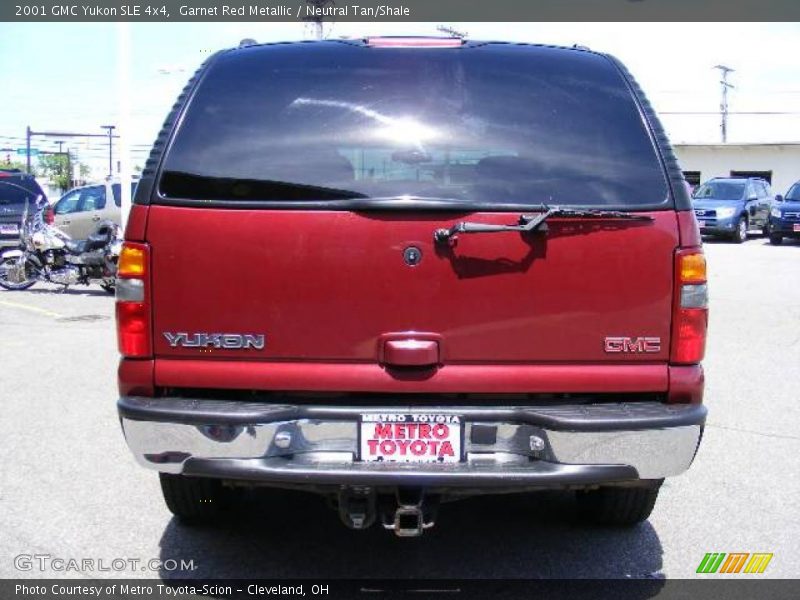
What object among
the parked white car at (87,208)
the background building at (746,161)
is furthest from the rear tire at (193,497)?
the background building at (746,161)

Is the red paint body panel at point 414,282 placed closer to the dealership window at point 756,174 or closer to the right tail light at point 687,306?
the right tail light at point 687,306

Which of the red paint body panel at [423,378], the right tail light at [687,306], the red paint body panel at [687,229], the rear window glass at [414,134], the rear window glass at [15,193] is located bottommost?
the red paint body panel at [423,378]

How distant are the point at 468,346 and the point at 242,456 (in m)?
→ 0.88

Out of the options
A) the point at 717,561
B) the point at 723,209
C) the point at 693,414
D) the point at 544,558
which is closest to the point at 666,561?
the point at 717,561

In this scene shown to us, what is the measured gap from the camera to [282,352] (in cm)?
318

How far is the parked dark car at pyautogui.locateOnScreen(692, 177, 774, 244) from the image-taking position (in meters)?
24.5

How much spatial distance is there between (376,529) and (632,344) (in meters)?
1.71

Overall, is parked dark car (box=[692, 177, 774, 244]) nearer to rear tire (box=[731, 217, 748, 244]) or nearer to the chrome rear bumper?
rear tire (box=[731, 217, 748, 244])

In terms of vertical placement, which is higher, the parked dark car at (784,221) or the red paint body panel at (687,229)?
the parked dark car at (784,221)

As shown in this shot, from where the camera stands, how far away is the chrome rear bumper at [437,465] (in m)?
3.06

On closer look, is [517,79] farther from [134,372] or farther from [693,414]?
[134,372]

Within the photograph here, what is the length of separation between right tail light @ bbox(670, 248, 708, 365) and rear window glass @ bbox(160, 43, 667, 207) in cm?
24

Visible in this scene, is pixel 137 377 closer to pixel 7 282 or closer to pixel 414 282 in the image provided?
pixel 414 282

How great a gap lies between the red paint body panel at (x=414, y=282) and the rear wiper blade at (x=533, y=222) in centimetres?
3
